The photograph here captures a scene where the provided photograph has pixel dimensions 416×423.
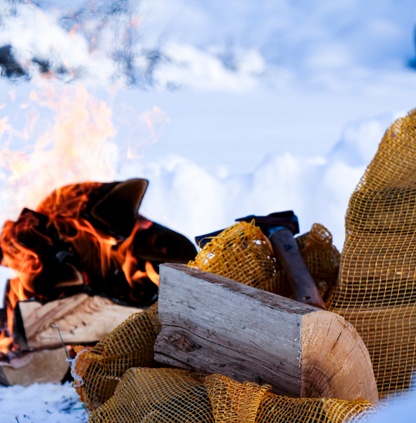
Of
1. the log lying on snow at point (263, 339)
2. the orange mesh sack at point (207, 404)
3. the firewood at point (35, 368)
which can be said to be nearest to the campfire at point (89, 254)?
the firewood at point (35, 368)

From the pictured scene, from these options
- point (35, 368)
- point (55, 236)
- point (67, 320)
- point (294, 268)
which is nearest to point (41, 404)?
point (35, 368)

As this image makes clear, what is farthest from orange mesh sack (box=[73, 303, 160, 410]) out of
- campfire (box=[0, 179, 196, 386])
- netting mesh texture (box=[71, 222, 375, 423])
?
campfire (box=[0, 179, 196, 386])

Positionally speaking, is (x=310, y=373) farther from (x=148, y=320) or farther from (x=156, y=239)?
(x=156, y=239)

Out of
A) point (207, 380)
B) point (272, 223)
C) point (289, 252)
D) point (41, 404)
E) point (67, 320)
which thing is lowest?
point (41, 404)

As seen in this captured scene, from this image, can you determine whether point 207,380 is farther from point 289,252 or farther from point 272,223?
point 272,223

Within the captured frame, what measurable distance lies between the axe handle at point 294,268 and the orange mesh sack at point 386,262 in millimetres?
204

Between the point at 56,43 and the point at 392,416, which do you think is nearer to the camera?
the point at 392,416

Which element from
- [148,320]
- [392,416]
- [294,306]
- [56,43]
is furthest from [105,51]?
[392,416]

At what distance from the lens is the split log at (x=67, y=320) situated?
323cm

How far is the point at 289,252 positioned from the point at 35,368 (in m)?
2.05

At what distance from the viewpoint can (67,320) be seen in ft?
10.8

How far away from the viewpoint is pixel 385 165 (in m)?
2.40

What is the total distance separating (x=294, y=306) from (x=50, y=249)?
2292 millimetres

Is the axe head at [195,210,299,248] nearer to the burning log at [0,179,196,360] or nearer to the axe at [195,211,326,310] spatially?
the axe at [195,211,326,310]
